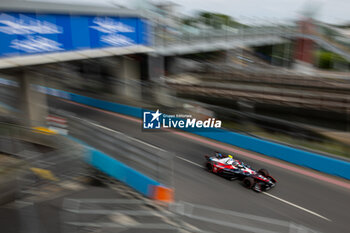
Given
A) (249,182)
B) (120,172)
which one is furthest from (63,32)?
(249,182)

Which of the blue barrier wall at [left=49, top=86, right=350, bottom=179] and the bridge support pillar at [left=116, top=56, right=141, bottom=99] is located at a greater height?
the bridge support pillar at [left=116, top=56, right=141, bottom=99]

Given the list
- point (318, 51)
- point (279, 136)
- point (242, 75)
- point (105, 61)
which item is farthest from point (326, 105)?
point (318, 51)

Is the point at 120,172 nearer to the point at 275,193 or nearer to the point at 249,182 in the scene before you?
the point at 249,182

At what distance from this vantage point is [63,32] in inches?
575

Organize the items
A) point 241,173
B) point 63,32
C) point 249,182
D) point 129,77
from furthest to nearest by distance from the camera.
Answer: point 129,77 < point 63,32 < point 241,173 < point 249,182

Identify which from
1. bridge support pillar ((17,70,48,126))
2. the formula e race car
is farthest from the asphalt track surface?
bridge support pillar ((17,70,48,126))

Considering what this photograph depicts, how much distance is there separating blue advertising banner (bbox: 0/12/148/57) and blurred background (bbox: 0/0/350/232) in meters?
0.04

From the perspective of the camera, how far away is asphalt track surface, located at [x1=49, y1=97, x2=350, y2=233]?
8703 mm

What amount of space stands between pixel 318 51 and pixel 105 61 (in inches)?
1113

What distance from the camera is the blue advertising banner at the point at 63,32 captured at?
1256 cm

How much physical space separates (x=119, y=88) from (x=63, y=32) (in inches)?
301

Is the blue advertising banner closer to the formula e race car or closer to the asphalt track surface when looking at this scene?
the asphalt track surface

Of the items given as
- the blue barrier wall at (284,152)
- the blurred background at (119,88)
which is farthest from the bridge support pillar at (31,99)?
the blue barrier wall at (284,152)

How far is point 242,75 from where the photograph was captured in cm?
2366
